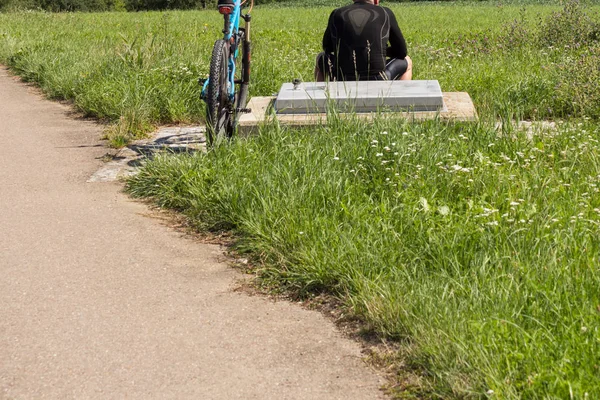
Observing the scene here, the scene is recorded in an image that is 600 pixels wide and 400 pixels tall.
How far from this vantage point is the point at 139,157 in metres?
7.27

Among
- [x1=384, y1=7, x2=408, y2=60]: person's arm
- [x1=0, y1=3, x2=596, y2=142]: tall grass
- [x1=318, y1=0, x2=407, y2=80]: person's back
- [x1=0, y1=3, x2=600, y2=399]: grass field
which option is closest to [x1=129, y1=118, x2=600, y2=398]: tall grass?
[x1=0, y1=3, x2=600, y2=399]: grass field

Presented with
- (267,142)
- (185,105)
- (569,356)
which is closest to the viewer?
(569,356)

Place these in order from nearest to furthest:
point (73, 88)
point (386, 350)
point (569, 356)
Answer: point (569, 356), point (386, 350), point (73, 88)

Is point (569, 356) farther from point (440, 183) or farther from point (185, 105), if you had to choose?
point (185, 105)

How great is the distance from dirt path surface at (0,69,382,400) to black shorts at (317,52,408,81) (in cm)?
220

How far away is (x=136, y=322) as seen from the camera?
4.05 metres

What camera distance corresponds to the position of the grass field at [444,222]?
3.26m

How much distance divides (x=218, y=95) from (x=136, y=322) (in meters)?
2.80

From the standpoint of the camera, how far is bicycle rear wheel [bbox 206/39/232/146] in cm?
632

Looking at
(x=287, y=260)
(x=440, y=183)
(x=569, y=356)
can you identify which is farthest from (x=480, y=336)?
(x=440, y=183)

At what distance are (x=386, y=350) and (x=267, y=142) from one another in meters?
2.93

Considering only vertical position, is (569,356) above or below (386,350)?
above

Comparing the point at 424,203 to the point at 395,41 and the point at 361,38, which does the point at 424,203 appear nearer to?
the point at 361,38

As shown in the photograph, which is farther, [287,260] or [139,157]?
[139,157]
